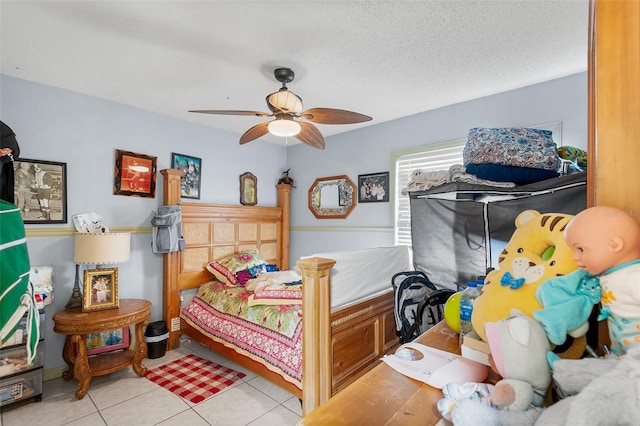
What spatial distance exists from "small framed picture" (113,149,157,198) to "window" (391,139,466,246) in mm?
2653

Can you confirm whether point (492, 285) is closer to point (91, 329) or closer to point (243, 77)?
point (243, 77)

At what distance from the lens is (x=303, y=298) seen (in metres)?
1.69

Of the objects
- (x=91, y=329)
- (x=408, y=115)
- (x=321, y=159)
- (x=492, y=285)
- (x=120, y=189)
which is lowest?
(x=91, y=329)

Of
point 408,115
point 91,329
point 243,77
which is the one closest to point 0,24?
point 243,77

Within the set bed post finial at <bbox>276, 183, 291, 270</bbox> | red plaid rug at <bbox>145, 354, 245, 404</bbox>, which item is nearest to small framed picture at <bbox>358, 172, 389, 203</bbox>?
bed post finial at <bbox>276, 183, 291, 270</bbox>

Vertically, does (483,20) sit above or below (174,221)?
above

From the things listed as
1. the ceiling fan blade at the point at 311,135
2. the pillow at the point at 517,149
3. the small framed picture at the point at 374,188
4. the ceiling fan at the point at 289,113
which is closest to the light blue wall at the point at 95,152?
the ceiling fan at the point at 289,113

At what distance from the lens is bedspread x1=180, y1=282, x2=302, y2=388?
6.88 feet

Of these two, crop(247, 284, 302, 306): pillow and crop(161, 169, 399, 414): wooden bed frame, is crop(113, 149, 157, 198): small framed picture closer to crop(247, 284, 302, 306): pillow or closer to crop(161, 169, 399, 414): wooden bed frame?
crop(161, 169, 399, 414): wooden bed frame

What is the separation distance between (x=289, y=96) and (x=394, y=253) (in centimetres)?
146

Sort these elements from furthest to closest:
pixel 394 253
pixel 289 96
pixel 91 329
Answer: pixel 394 253, pixel 91 329, pixel 289 96

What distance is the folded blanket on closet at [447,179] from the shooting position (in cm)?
140

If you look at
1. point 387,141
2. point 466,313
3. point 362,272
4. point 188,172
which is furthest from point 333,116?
point 188,172

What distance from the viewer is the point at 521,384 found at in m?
0.59
